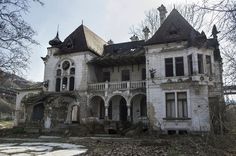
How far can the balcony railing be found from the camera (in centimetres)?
2402

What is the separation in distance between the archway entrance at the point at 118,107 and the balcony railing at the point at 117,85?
210 cm

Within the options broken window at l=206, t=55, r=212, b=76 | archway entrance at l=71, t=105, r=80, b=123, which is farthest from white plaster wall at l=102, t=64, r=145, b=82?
broken window at l=206, t=55, r=212, b=76

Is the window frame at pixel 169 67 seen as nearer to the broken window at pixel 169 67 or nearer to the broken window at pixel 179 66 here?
the broken window at pixel 169 67

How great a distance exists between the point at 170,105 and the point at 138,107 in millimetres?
5018

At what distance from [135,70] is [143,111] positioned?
15.7 feet

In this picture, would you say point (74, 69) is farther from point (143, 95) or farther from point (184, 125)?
point (184, 125)

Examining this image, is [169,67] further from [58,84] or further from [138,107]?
[58,84]

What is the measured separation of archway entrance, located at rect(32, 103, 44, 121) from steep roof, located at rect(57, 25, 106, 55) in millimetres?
6975

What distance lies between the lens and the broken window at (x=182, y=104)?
21.1 meters

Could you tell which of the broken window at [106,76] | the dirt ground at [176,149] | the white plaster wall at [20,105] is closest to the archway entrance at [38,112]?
the white plaster wall at [20,105]

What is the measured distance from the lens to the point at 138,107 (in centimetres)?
2603

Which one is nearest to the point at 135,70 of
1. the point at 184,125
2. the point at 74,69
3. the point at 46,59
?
the point at 74,69

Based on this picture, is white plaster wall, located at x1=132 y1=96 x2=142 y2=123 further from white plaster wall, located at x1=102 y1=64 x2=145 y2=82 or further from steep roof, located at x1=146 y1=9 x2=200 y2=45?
steep roof, located at x1=146 y1=9 x2=200 y2=45

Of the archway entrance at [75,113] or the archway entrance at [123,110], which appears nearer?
the archway entrance at [123,110]
